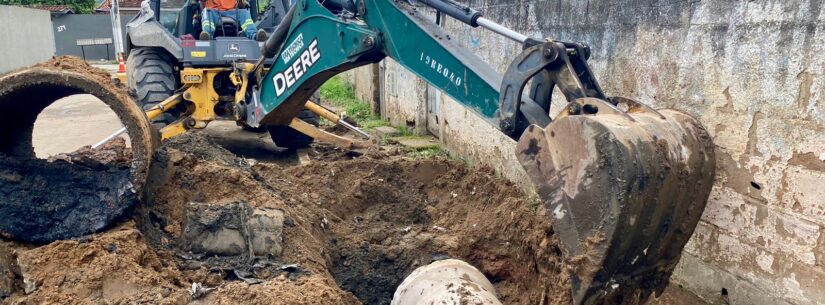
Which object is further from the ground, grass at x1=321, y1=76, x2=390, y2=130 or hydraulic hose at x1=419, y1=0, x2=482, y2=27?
hydraulic hose at x1=419, y1=0, x2=482, y2=27

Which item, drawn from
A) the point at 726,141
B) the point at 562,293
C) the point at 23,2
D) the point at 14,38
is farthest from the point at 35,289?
the point at 23,2

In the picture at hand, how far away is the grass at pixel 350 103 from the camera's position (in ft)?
35.0

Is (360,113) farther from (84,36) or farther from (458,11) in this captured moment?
(84,36)

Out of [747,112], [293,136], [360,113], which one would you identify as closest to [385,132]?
[293,136]

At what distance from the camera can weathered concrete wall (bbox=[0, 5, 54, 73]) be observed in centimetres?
2057

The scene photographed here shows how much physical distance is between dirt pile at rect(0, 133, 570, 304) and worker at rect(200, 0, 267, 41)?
7.17 feet

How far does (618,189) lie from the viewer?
2447 mm

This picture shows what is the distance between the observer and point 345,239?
4.46m

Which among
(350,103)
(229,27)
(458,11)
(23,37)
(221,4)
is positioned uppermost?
(458,11)

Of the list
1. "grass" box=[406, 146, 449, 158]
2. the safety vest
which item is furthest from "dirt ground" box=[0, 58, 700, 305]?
the safety vest

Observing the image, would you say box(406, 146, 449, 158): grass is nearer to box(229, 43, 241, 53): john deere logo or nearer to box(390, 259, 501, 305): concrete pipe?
box(229, 43, 241, 53): john deere logo

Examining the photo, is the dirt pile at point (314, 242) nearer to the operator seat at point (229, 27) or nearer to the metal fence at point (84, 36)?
the operator seat at point (229, 27)

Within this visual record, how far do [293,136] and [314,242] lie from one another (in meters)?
4.17

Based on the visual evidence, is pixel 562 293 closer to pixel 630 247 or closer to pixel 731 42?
pixel 630 247
